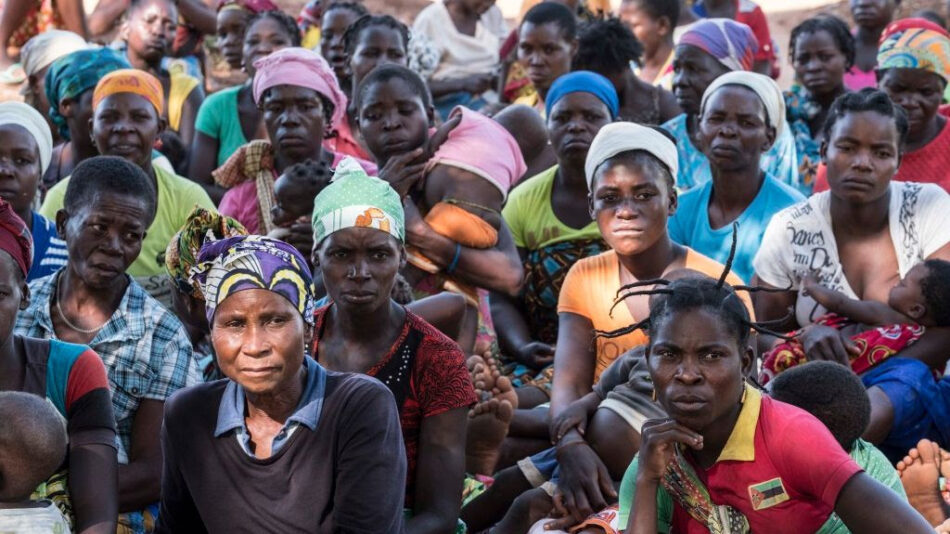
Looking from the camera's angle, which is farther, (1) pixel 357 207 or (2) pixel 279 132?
(2) pixel 279 132

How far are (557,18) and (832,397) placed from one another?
412cm

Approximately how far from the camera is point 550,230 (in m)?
6.12

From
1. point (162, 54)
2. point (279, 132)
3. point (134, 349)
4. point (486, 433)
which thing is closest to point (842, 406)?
point (486, 433)

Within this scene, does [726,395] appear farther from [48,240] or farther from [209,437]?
[48,240]

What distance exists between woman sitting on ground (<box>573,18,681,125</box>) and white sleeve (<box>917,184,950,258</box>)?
97.8 inches

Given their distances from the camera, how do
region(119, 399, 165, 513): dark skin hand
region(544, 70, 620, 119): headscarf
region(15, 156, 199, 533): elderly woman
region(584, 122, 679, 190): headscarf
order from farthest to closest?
region(544, 70, 620, 119): headscarf → region(584, 122, 679, 190): headscarf → region(15, 156, 199, 533): elderly woman → region(119, 399, 165, 513): dark skin hand

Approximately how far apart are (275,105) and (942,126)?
3229 mm

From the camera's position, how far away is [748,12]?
9375 millimetres

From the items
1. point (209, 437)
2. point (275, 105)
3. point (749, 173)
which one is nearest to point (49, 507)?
point (209, 437)

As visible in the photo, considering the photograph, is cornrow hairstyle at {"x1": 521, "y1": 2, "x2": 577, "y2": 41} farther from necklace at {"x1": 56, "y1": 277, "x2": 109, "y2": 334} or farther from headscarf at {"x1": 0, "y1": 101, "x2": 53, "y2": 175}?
necklace at {"x1": 56, "y1": 277, "x2": 109, "y2": 334}

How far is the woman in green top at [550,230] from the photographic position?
6.02m

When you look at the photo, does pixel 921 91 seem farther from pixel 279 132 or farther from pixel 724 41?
pixel 279 132

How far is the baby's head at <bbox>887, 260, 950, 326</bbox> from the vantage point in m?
5.08

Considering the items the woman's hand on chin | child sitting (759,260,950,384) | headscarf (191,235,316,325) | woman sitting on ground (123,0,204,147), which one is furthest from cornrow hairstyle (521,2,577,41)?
the woman's hand on chin
